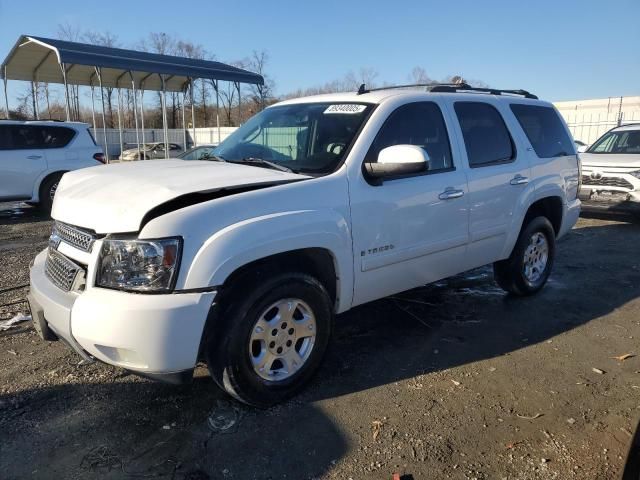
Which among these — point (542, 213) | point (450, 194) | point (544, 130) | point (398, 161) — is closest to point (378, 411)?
point (398, 161)

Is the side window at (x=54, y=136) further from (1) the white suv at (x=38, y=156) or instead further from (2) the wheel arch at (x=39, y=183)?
(2) the wheel arch at (x=39, y=183)

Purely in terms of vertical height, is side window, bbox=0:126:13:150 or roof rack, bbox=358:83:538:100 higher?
roof rack, bbox=358:83:538:100

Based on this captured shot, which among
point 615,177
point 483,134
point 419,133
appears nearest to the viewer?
point 419,133

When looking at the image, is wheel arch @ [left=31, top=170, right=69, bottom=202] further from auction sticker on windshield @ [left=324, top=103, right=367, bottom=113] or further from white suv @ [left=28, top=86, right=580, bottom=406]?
auction sticker on windshield @ [left=324, top=103, right=367, bottom=113]

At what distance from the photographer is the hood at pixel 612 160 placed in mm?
9156

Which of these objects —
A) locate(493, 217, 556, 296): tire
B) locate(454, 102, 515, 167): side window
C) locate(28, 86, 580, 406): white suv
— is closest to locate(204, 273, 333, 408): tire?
locate(28, 86, 580, 406): white suv

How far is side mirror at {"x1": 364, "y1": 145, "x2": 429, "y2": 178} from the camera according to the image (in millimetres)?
3354

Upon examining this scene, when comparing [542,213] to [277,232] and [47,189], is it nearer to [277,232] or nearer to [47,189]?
[277,232]

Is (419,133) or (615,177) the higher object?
(419,133)

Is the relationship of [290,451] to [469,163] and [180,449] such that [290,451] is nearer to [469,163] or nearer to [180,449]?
[180,449]

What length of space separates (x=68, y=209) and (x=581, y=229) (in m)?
8.71

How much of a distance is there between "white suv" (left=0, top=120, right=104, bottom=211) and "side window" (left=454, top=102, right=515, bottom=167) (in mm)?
8709

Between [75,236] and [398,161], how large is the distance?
2043mm

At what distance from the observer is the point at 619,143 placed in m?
10.4
